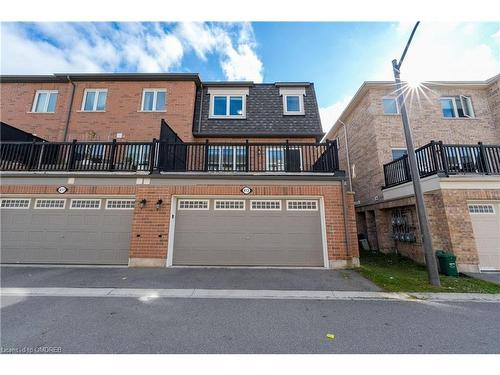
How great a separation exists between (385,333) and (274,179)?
525 cm

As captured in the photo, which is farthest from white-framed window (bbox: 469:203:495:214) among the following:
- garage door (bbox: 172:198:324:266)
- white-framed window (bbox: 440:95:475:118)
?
white-framed window (bbox: 440:95:475:118)

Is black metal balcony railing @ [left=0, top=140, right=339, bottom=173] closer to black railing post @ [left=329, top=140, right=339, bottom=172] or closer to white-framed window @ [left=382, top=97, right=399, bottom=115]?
black railing post @ [left=329, top=140, right=339, bottom=172]

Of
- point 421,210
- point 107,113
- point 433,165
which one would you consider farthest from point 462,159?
point 107,113

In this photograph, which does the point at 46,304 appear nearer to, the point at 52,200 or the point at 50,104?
the point at 52,200

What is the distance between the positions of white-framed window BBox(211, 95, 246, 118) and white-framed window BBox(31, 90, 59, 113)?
8572mm

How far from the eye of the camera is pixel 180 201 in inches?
315

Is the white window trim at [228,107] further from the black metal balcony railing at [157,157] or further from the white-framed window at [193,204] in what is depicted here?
the white-framed window at [193,204]

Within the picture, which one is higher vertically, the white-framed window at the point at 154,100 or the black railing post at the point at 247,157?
the white-framed window at the point at 154,100

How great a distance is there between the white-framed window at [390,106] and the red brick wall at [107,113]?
10772 millimetres

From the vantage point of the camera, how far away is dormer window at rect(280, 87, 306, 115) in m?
11.4

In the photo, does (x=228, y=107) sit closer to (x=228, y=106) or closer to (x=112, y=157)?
(x=228, y=106)

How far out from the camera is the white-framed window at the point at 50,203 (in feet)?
26.1

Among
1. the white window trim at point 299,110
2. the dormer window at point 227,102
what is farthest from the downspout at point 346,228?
the dormer window at point 227,102

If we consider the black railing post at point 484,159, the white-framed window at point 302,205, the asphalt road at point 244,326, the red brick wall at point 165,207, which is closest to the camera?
the asphalt road at point 244,326
